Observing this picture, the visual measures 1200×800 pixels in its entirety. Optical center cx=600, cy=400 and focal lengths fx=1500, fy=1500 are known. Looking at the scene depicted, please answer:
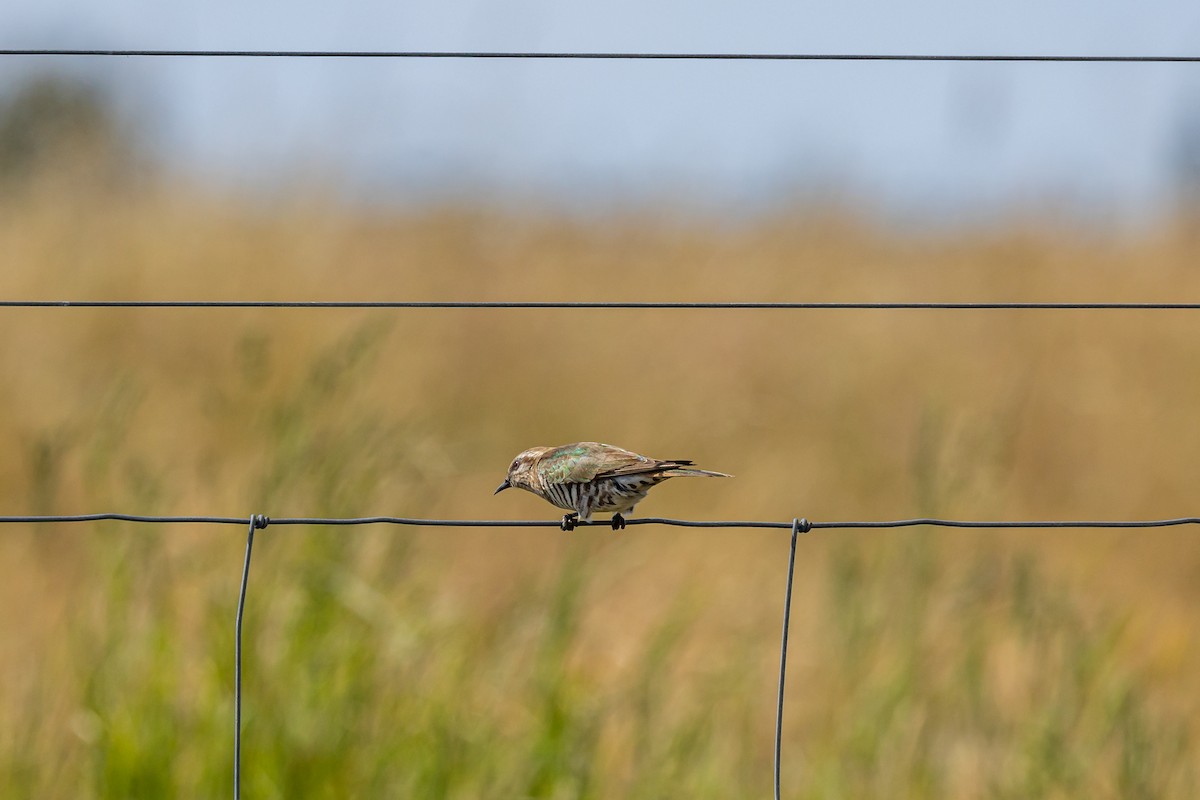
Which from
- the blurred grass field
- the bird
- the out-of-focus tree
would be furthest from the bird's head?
the out-of-focus tree

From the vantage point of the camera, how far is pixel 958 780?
4246 millimetres

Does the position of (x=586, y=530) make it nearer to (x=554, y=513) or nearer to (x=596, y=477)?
(x=596, y=477)

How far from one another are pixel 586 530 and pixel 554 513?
288 centimetres

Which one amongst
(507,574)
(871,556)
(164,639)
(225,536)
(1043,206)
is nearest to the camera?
(164,639)

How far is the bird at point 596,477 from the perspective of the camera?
120 inches

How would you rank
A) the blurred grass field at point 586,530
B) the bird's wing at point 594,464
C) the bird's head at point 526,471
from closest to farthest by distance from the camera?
A: 1. the bird's wing at point 594,464
2. the bird's head at point 526,471
3. the blurred grass field at point 586,530

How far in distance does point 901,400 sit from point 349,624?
4.70m

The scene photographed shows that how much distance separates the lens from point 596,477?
3.08m

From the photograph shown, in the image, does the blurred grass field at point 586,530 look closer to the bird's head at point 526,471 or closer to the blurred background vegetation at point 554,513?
the blurred background vegetation at point 554,513

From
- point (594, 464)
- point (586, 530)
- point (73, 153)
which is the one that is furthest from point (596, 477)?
point (73, 153)

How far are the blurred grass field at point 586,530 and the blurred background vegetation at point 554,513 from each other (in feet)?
0.05

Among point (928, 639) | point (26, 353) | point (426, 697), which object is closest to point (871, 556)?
point (928, 639)

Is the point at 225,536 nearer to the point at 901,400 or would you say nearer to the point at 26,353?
the point at 26,353

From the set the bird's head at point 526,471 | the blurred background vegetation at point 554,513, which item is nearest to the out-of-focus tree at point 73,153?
the blurred background vegetation at point 554,513
